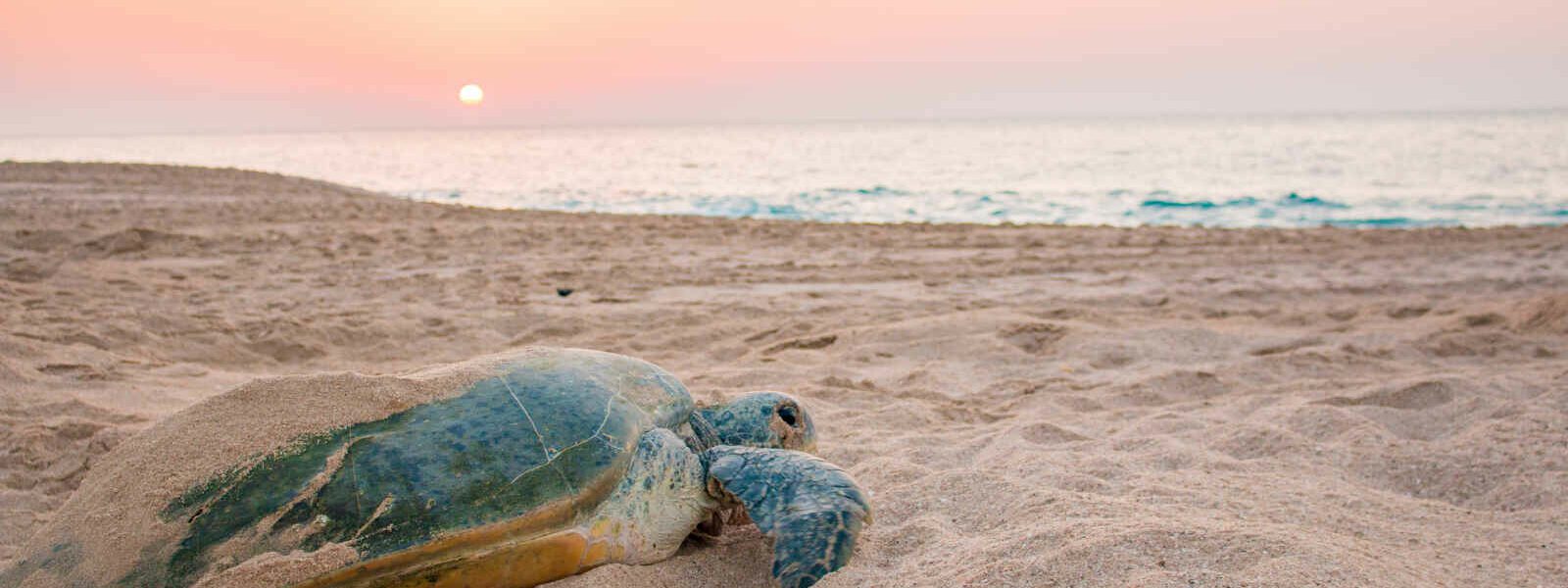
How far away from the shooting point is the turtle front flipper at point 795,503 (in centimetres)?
207

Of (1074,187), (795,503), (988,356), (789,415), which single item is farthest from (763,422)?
(1074,187)

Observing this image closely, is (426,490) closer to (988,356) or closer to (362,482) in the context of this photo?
(362,482)

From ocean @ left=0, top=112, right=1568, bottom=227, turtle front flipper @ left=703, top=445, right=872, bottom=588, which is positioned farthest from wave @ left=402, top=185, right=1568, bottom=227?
turtle front flipper @ left=703, top=445, right=872, bottom=588

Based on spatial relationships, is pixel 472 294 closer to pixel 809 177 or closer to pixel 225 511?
pixel 225 511

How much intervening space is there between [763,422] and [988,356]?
7.81ft

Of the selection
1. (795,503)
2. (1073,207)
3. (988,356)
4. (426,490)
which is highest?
(426,490)

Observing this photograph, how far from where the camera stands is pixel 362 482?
190cm

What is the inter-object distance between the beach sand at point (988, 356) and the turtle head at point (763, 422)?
0.74ft

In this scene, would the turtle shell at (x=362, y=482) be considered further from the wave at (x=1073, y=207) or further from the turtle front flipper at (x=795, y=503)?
the wave at (x=1073, y=207)

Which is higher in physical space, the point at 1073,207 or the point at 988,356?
the point at 988,356

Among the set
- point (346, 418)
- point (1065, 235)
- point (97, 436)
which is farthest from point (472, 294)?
point (1065, 235)

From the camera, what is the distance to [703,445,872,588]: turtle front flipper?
2.07 metres

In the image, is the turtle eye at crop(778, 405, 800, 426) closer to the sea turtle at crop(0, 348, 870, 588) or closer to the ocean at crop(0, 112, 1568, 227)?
the sea turtle at crop(0, 348, 870, 588)

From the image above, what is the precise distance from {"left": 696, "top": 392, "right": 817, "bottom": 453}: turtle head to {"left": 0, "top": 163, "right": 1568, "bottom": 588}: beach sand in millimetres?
227
